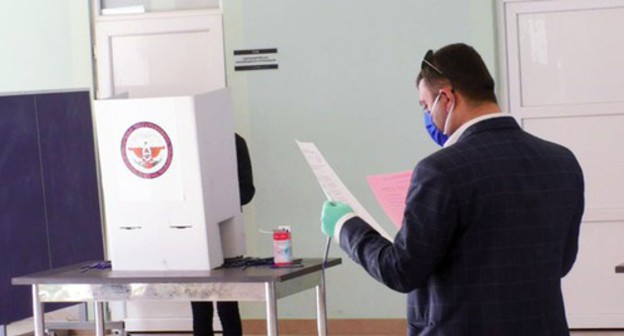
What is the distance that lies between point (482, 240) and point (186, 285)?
176 centimetres

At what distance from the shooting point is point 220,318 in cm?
520

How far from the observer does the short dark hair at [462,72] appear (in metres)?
2.30

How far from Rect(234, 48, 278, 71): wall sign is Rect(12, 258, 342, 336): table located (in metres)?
2.76

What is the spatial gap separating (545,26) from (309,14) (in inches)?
54.2

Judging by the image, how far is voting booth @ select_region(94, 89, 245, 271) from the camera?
12.7ft

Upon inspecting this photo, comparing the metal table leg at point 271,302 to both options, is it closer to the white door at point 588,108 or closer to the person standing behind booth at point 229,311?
the person standing behind booth at point 229,311

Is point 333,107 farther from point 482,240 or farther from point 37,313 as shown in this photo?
point 482,240

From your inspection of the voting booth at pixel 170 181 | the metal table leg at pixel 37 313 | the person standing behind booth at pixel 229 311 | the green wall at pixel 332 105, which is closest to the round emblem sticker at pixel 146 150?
the voting booth at pixel 170 181

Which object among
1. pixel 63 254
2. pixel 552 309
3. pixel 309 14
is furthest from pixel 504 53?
pixel 552 309

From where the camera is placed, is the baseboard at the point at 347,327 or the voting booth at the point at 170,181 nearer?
the voting booth at the point at 170,181

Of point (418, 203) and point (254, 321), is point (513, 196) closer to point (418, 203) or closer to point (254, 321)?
point (418, 203)

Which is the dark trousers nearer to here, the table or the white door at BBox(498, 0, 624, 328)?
the table

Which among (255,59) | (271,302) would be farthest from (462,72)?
(255,59)

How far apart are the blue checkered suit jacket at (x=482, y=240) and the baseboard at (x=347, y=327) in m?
4.29
